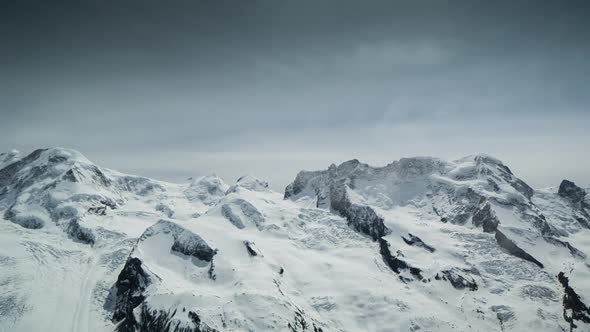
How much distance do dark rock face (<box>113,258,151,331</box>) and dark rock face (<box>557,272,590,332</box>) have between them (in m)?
208

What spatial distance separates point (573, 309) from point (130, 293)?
733ft

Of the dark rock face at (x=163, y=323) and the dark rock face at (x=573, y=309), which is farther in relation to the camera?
the dark rock face at (x=573, y=309)

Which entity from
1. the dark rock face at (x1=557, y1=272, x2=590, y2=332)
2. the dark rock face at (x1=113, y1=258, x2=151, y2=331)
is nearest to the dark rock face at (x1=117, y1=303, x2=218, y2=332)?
the dark rock face at (x1=113, y1=258, x2=151, y2=331)

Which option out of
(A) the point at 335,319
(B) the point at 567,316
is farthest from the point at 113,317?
(B) the point at 567,316

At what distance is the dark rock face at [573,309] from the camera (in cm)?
17104

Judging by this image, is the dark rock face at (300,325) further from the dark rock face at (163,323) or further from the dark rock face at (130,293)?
the dark rock face at (130,293)

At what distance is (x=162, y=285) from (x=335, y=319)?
8921 centimetres

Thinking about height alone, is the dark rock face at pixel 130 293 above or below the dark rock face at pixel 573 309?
below

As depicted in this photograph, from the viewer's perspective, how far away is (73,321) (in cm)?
18975

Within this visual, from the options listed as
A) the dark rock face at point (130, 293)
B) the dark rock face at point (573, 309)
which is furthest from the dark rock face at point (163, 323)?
the dark rock face at point (573, 309)

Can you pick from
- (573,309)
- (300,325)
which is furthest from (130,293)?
(573,309)

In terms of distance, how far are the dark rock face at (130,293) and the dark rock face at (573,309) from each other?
208 m

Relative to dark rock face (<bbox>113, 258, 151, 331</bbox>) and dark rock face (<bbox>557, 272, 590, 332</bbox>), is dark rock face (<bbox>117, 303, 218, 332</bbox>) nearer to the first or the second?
dark rock face (<bbox>113, 258, 151, 331</bbox>)

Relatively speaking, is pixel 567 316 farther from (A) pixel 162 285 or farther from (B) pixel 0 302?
(B) pixel 0 302
